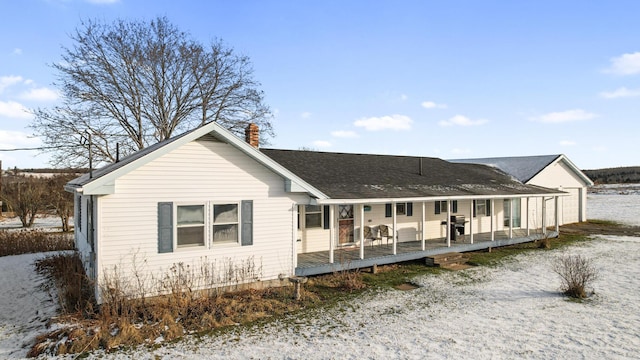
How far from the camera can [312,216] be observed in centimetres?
1435

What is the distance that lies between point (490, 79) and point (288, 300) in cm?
1475

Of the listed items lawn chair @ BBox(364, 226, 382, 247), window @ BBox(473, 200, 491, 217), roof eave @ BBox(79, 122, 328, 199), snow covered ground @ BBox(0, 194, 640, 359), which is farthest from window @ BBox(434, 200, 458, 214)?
roof eave @ BBox(79, 122, 328, 199)

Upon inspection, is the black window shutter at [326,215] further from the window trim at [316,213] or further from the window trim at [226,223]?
the window trim at [226,223]

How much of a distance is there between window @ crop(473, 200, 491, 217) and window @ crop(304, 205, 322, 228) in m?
9.13

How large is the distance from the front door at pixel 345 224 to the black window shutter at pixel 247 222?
480 cm

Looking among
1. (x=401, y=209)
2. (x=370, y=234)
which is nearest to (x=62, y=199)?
(x=370, y=234)

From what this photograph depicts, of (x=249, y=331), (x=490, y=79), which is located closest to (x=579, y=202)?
(x=490, y=79)

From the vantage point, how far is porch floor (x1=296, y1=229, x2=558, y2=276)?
1233cm

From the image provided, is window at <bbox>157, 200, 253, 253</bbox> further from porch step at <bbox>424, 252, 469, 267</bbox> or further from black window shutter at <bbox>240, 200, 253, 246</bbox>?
porch step at <bbox>424, 252, 469, 267</bbox>

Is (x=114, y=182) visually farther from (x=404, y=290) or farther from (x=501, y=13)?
(x=501, y=13)

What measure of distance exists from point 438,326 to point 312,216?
269 inches

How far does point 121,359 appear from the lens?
679cm

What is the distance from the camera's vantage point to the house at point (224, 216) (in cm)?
912

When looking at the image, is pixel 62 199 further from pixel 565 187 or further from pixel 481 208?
pixel 565 187
